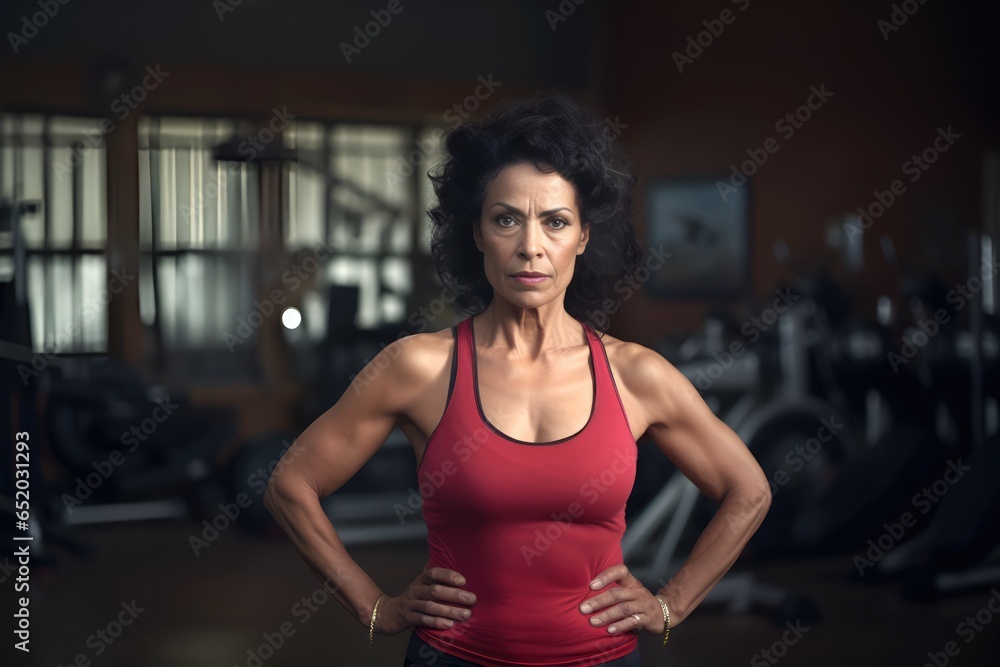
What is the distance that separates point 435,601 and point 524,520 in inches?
7.6

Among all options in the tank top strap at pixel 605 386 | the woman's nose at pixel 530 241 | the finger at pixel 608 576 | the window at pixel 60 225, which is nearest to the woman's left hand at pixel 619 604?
the finger at pixel 608 576

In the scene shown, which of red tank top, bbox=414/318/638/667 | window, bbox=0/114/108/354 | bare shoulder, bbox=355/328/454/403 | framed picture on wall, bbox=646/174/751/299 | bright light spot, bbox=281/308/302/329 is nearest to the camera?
red tank top, bbox=414/318/638/667

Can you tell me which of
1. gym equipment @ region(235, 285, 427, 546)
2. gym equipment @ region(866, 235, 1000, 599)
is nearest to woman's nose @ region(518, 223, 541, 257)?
gym equipment @ region(235, 285, 427, 546)

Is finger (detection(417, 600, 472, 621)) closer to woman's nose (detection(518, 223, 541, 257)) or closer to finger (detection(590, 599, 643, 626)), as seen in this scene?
finger (detection(590, 599, 643, 626))

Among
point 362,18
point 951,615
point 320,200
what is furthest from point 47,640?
point 951,615

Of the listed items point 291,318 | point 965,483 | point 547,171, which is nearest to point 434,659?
point 547,171

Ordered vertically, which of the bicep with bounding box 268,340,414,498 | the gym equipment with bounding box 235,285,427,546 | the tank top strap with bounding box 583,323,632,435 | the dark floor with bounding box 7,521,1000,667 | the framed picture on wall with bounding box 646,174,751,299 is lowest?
the dark floor with bounding box 7,521,1000,667

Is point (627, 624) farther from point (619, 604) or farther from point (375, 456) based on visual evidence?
point (375, 456)

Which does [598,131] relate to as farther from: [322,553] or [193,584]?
[193,584]

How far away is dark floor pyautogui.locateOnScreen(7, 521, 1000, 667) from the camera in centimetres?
304

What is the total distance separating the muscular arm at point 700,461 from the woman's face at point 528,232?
186 mm

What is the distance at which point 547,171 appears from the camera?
56.9 inches

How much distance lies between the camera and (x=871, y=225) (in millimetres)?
3562

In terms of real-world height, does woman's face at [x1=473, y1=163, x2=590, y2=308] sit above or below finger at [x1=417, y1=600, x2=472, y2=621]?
above
